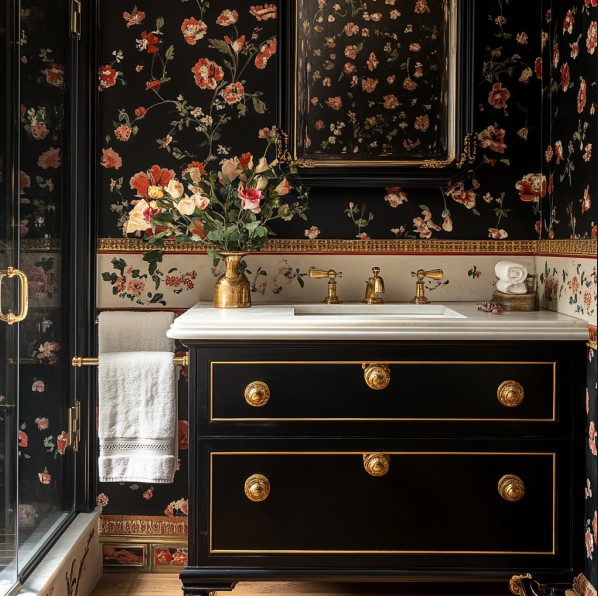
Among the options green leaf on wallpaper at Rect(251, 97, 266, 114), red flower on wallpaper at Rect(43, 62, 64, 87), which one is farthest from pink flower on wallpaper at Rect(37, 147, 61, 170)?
green leaf on wallpaper at Rect(251, 97, 266, 114)

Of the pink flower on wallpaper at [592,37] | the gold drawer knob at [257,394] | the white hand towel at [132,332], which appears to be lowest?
the gold drawer knob at [257,394]

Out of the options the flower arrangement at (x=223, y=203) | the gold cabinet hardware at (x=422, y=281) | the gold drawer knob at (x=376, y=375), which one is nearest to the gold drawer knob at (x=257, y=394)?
the gold drawer knob at (x=376, y=375)

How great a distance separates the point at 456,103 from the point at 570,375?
0.93 m

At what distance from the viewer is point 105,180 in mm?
2527

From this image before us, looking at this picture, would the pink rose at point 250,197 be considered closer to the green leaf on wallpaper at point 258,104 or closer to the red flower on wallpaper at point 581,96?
the green leaf on wallpaper at point 258,104

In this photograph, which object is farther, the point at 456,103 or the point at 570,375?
the point at 456,103

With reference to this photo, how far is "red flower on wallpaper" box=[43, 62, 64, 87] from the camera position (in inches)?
85.6

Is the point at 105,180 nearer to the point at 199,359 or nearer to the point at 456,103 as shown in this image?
the point at 199,359

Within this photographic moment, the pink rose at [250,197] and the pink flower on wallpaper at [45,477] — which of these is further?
the pink rose at [250,197]

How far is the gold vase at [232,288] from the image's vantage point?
2.28 meters

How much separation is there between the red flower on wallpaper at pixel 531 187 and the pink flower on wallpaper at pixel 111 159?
1.30 m

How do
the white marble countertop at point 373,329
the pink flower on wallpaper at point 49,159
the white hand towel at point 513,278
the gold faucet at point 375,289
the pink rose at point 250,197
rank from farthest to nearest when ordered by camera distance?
the gold faucet at point 375,289 → the white hand towel at point 513,278 → the pink rose at point 250,197 → the pink flower on wallpaper at point 49,159 → the white marble countertop at point 373,329

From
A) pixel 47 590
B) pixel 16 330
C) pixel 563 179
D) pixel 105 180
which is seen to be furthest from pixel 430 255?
pixel 47 590

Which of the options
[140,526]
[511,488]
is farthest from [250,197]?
[140,526]
